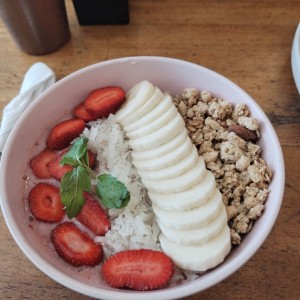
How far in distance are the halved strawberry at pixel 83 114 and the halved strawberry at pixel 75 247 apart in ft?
0.80

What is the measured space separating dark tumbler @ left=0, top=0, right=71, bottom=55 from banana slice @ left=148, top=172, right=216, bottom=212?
557 mm

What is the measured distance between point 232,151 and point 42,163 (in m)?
0.38

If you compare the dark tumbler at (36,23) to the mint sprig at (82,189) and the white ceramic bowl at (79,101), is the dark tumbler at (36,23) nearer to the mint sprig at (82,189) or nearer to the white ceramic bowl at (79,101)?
the white ceramic bowl at (79,101)

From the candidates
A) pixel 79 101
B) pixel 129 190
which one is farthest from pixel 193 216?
pixel 79 101

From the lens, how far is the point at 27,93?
987 millimetres

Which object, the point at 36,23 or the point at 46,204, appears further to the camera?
the point at 36,23

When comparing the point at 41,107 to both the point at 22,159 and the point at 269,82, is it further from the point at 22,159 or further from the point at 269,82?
the point at 269,82

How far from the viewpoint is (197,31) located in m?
1.12

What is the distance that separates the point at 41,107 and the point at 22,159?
0.12m

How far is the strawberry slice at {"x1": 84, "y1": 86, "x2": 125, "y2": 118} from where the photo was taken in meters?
0.88

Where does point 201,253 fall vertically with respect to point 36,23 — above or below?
below

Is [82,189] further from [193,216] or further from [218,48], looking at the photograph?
[218,48]

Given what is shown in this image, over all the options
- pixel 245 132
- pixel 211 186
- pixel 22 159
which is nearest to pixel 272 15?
pixel 245 132

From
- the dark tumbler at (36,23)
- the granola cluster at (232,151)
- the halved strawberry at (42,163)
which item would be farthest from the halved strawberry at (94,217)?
the dark tumbler at (36,23)
